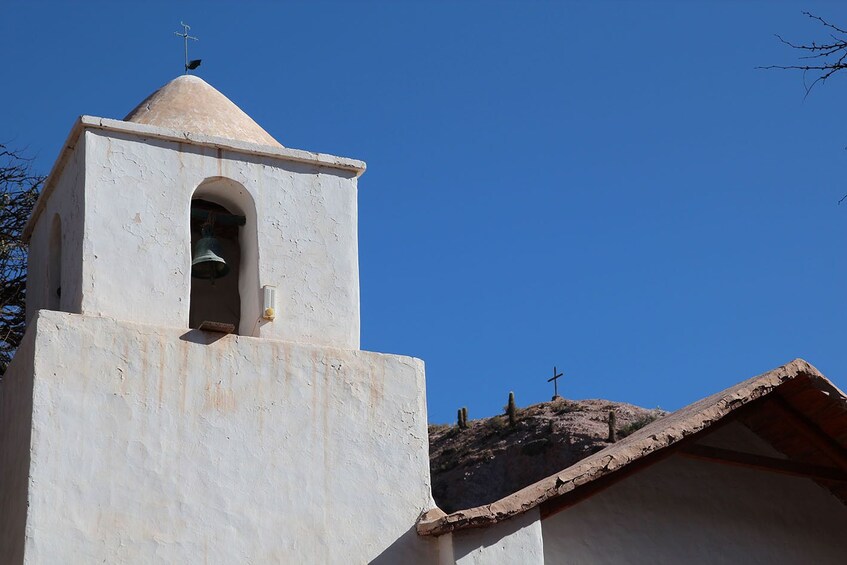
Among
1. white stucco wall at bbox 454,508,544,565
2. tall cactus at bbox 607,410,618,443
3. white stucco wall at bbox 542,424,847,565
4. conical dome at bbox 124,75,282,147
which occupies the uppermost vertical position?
tall cactus at bbox 607,410,618,443

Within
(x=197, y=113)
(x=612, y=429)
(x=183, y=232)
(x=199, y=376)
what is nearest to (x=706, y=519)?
(x=199, y=376)

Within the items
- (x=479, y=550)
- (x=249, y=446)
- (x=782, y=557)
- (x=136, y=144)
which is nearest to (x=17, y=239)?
(x=136, y=144)

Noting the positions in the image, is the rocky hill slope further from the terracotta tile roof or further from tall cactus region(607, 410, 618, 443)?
the terracotta tile roof

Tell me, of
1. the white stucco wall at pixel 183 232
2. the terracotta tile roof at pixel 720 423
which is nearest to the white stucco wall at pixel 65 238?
the white stucco wall at pixel 183 232

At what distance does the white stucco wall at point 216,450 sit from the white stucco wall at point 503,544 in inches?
17.1

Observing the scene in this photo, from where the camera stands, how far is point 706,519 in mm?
11914

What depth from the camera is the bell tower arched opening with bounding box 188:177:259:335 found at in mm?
11508

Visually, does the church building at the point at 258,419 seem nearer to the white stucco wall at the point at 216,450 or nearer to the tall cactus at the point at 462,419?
the white stucco wall at the point at 216,450

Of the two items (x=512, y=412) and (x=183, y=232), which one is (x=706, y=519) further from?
(x=512, y=412)

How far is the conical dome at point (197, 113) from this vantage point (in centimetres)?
1198

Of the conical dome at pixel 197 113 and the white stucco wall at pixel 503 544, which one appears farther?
the conical dome at pixel 197 113

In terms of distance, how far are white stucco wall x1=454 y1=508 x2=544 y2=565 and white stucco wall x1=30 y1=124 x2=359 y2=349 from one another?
6.41ft

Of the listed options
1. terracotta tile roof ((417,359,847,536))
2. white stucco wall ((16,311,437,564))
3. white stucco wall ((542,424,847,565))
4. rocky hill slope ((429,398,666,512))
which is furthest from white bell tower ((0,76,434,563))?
rocky hill slope ((429,398,666,512))

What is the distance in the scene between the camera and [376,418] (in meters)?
11.1
